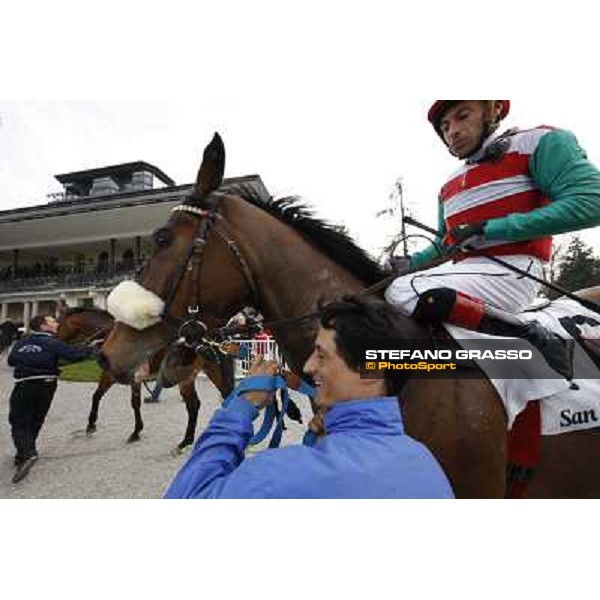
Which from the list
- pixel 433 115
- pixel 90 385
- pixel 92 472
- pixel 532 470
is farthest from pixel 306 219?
pixel 90 385

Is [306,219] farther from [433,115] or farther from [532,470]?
[532,470]

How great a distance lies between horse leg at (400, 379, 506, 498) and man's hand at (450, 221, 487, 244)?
470 millimetres

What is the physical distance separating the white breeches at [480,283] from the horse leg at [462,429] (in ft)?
0.93

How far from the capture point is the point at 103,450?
4426 mm

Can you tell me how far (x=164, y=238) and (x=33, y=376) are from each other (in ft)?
10.9

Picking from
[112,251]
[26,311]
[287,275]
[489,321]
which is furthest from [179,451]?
[112,251]

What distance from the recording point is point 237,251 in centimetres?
156

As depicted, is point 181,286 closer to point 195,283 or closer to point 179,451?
point 195,283

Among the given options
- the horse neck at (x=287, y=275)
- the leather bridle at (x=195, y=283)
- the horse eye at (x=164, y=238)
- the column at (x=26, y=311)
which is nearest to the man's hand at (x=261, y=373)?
the horse neck at (x=287, y=275)

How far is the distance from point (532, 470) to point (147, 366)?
5.10 ft

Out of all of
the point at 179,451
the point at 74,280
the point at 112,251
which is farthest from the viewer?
the point at 112,251

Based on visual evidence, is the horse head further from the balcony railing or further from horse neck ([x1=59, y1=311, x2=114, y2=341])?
the balcony railing

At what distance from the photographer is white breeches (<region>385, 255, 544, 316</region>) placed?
4.49 feet

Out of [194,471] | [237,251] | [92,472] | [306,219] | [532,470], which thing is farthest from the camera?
[92,472]
